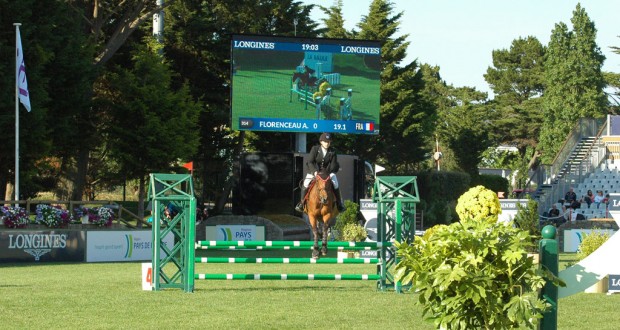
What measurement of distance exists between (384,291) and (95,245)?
14228 millimetres

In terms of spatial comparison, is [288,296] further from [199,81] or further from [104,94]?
[199,81]

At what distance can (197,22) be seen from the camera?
57.4m

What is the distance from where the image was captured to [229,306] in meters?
14.5

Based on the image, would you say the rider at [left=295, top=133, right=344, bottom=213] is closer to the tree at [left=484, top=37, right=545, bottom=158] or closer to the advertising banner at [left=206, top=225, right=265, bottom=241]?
the advertising banner at [left=206, top=225, right=265, bottom=241]

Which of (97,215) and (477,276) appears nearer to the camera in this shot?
(477,276)

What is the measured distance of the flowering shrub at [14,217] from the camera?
29062 mm

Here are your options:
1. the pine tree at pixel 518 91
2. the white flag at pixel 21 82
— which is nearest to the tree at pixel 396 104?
the pine tree at pixel 518 91

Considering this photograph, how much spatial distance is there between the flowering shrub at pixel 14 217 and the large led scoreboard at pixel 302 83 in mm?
15228

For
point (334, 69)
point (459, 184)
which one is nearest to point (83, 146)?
point (334, 69)

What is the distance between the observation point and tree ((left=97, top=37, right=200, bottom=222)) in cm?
4956

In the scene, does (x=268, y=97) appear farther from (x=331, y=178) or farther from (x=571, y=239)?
(x=331, y=178)

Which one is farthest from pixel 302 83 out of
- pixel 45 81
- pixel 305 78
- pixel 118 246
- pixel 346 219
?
pixel 118 246

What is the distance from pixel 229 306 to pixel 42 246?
50.5 feet

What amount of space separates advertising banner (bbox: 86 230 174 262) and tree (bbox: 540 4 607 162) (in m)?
57.0
